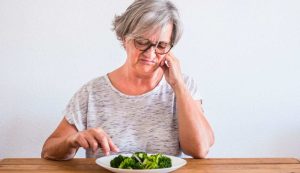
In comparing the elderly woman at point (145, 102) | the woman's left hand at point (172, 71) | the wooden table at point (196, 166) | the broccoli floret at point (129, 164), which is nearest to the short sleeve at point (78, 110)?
the elderly woman at point (145, 102)

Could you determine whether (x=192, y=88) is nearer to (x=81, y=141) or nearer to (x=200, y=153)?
(x=200, y=153)

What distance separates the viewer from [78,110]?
146 cm

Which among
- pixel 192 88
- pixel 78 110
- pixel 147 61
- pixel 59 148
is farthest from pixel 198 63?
pixel 59 148

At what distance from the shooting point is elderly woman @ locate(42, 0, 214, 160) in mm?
1347

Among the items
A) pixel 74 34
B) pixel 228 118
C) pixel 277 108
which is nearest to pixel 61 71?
pixel 74 34

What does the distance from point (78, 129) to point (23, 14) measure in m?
0.68

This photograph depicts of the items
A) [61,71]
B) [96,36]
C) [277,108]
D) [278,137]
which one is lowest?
[278,137]

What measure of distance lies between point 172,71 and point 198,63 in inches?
19.7

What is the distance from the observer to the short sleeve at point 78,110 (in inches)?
56.4

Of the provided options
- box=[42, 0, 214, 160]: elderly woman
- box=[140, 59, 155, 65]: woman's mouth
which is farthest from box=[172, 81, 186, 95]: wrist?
box=[140, 59, 155, 65]: woman's mouth

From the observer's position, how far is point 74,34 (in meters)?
1.83

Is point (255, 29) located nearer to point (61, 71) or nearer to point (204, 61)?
point (204, 61)

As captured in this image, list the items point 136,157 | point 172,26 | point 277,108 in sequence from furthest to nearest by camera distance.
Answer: point 277,108, point 172,26, point 136,157

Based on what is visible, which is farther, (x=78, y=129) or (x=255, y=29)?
(x=255, y=29)
